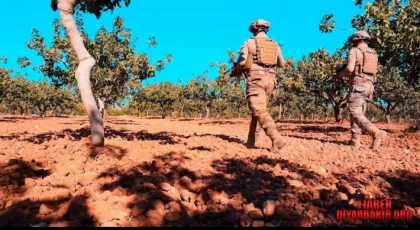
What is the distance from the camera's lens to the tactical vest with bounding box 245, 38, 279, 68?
5098 millimetres

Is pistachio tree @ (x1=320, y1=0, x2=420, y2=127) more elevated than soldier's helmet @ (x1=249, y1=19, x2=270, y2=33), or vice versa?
pistachio tree @ (x1=320, y1=0, x2=420, y2=127)

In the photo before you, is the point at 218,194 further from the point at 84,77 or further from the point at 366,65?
the point at 366,65

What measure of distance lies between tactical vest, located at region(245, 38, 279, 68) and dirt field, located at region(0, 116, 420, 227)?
167cm

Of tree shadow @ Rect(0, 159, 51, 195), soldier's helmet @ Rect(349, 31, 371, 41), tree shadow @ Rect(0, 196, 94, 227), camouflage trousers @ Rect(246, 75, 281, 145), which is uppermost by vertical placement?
soldier's helmet @ Rect(349, 31, 371, 41)

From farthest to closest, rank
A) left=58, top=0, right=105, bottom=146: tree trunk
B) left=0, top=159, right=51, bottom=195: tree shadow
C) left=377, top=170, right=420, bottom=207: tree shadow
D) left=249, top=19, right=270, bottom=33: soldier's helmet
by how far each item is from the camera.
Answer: left=249, top=19, right=270, bottom=33: soldier's helmet, left=58, top=0, right=105, bottom=146: tree trunk, left=377, top=170, right=420, bottom=207: tree shadow, left=0, top=159, right=51, bottom=195: tree shadow

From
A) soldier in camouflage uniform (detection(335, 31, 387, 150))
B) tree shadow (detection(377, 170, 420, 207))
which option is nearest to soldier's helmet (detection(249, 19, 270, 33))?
soldier in camouflage uniform (detection(335, 31, 387, 150))

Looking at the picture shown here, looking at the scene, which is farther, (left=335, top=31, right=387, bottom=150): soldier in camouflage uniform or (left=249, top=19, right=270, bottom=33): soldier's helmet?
(left=335, top=31, right=387, bottom=150): soldier in camouflage uniform

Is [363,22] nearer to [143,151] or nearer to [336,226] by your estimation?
[143,151]

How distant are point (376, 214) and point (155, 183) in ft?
6.06

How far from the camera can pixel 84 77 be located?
182 inches

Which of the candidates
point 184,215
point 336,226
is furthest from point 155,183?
point 336,226

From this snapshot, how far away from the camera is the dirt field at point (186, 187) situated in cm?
210

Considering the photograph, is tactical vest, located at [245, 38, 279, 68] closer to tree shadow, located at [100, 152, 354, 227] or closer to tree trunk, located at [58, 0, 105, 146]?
tree shadow, located at [100, 152, 354, 227]

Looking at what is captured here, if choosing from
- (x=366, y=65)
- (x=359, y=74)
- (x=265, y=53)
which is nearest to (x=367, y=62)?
(x=366, y=65)
